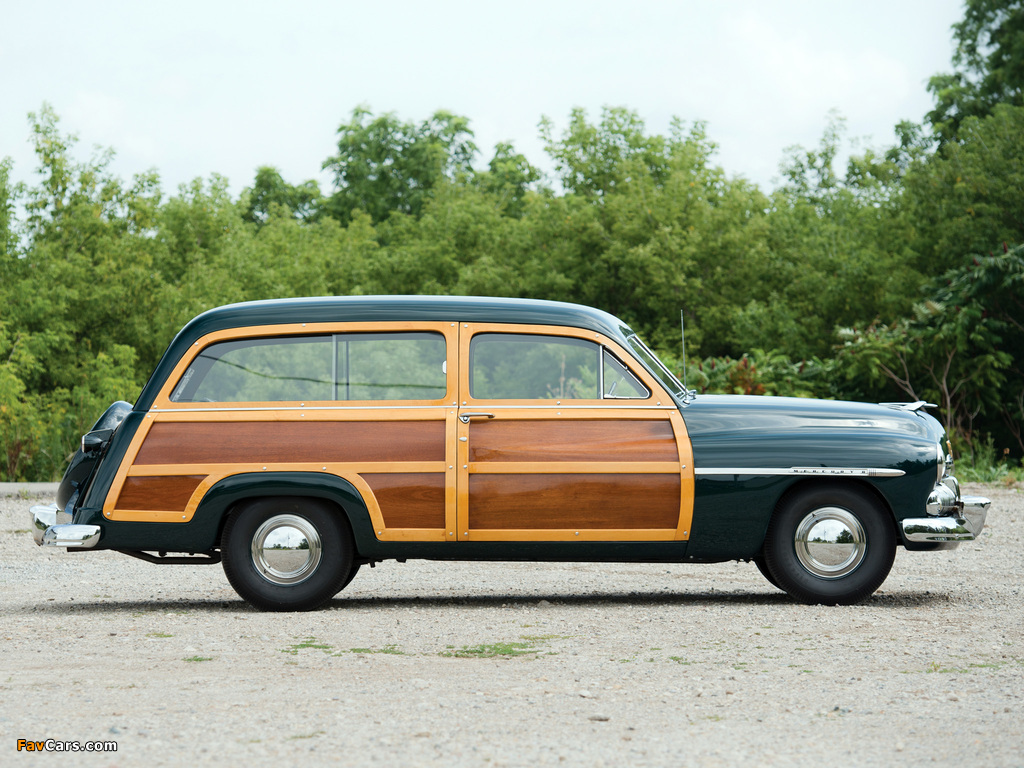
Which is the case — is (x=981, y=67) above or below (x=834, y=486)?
above

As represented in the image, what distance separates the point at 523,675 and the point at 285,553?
2.42m

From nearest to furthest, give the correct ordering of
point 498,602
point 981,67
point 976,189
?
point 498,602, point 976,189, point 981,67

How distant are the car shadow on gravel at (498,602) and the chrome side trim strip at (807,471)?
81cm

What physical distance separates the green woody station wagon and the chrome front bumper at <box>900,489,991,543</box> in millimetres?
13

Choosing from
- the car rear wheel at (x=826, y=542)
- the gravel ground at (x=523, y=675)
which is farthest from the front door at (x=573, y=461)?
the car rear wheel at (x=826, y=542)

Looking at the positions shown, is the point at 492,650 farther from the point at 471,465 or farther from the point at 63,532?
the point at 63,532

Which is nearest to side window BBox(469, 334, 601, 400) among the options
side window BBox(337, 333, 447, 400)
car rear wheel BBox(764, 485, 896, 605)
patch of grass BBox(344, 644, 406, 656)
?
side window BBox(337, 333, 447, 400)

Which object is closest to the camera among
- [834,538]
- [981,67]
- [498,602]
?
[834,538]

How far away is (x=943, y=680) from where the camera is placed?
5.22 m

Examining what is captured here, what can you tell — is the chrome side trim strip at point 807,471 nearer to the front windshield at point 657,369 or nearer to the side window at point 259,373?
the front windshield at point 657,369

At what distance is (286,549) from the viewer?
24.0 ft

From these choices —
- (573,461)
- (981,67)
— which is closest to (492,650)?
(573,461)

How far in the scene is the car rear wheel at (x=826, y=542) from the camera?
7.32 metres

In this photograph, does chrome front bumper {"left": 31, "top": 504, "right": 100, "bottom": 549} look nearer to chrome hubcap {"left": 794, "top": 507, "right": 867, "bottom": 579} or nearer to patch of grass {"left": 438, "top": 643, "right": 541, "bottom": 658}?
patch of grass {"left": 438, "top": 643, "right": 541, "bottom": 658}
